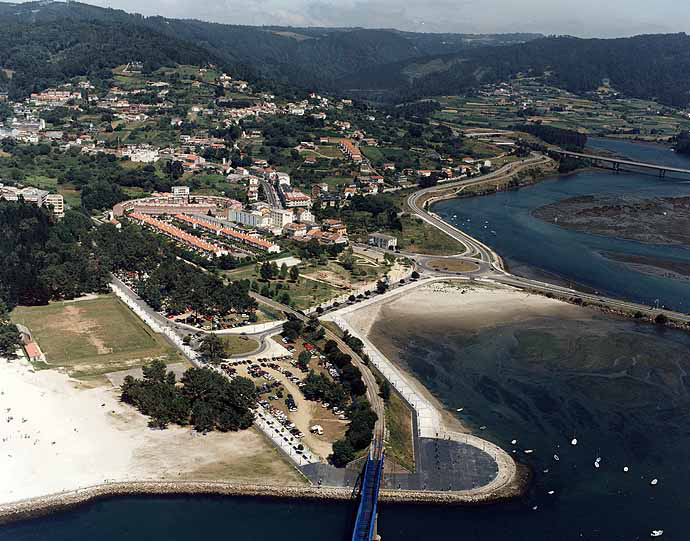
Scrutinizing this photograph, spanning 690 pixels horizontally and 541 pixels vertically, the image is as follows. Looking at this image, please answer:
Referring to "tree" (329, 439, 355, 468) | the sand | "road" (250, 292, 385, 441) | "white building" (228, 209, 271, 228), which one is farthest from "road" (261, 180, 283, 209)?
"tree" (329, 439, 355, 468)

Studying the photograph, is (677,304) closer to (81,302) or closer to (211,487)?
(211,487)

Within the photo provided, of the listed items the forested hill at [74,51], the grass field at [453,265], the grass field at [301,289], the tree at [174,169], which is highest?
the forested hill at [74,51]

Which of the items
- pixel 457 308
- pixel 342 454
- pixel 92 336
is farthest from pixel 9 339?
pixel 457 308

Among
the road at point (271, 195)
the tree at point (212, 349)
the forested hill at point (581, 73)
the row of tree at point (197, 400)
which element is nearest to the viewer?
the row of tree at point (197, 400)

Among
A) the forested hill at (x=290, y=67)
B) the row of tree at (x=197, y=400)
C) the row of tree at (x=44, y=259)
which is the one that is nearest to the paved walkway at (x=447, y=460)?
the row of tree at (x=197, y=400)

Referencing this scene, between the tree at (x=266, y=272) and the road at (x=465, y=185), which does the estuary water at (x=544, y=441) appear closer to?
the road at (x=465, y=185)

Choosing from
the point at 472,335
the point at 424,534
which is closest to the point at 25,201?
the point at 472,335
